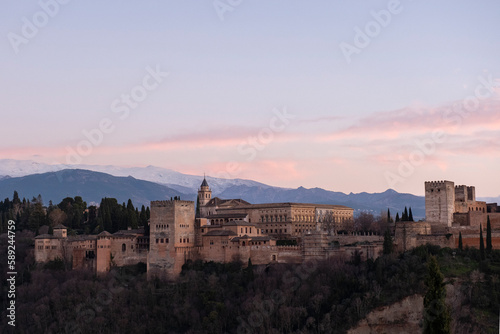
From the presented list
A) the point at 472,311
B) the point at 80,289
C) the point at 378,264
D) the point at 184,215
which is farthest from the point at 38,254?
the point at 472,311

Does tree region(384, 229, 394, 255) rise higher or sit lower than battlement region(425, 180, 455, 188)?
lower

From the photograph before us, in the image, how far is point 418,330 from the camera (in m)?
55.3

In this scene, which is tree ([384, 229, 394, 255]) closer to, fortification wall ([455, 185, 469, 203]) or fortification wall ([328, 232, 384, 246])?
fortification wall ([328, 232, 384, 246])

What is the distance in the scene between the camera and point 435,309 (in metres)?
34.8

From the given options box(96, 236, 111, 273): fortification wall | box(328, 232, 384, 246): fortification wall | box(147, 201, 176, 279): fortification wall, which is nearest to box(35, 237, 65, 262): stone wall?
box(96, 236, 111, 273): fortification wall

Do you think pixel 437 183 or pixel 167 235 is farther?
pixel 437 183

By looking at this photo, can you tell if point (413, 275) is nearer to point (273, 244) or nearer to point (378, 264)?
point (378, 264)

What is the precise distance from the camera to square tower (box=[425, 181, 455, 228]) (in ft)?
210

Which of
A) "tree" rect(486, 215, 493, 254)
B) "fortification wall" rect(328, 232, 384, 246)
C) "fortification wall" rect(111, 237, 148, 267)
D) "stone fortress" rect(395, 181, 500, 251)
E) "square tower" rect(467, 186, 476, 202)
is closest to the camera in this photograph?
"tree" rect(486, 215, 493, 254)

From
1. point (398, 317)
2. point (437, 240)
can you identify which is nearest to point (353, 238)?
point (437, 240)

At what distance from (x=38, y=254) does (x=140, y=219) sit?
12.5 metres

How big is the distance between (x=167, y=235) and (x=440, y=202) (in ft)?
78.9

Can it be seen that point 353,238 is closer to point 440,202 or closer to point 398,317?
point 440,202

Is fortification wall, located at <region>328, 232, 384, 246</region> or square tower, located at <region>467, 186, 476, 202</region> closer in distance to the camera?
fortification wall, located at <region>328, 232, 384, 246</region>
